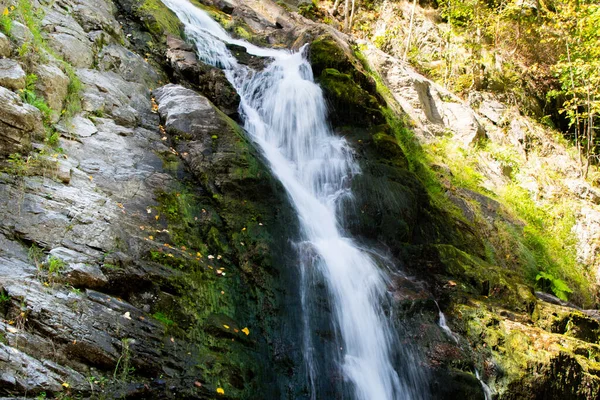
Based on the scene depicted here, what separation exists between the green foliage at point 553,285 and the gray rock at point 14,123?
10.7 m

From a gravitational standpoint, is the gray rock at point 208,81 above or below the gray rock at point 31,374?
above

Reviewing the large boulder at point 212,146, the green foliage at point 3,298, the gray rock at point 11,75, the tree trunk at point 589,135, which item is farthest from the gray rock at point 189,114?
the tree trunk at point 589,135

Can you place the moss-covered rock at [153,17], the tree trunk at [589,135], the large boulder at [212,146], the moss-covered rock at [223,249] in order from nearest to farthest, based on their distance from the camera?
1. the moss-covered rock at [223,249]
2. the large boulder at [212,146]
3. the moss-covered rock at [153,17]
4. the tree trunk at [589,135]

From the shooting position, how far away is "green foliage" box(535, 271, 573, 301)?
32.6 feet

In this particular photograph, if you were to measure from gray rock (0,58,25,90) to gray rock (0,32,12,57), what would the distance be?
16 centimetres

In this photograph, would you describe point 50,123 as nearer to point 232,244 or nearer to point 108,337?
point 232,244

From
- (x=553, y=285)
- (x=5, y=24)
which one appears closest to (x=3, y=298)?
(x=5, y=24)

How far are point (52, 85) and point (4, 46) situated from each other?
28.7 inches

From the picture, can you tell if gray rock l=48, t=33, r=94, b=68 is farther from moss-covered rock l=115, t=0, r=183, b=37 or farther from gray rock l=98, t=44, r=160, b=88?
moss-covered rock l=115, t=0, r=183, b=37

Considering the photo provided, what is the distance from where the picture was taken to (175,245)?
5410 mm

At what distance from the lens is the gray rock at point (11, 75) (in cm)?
523

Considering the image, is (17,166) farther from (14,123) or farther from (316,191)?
(316,191)

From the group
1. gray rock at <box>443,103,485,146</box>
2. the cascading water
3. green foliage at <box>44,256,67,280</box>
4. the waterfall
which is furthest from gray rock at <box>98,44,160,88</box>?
gray rock at <box>443,103,485,146</box>

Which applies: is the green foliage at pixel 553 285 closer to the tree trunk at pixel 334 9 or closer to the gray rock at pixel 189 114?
the gray rock at pixel 189 114
